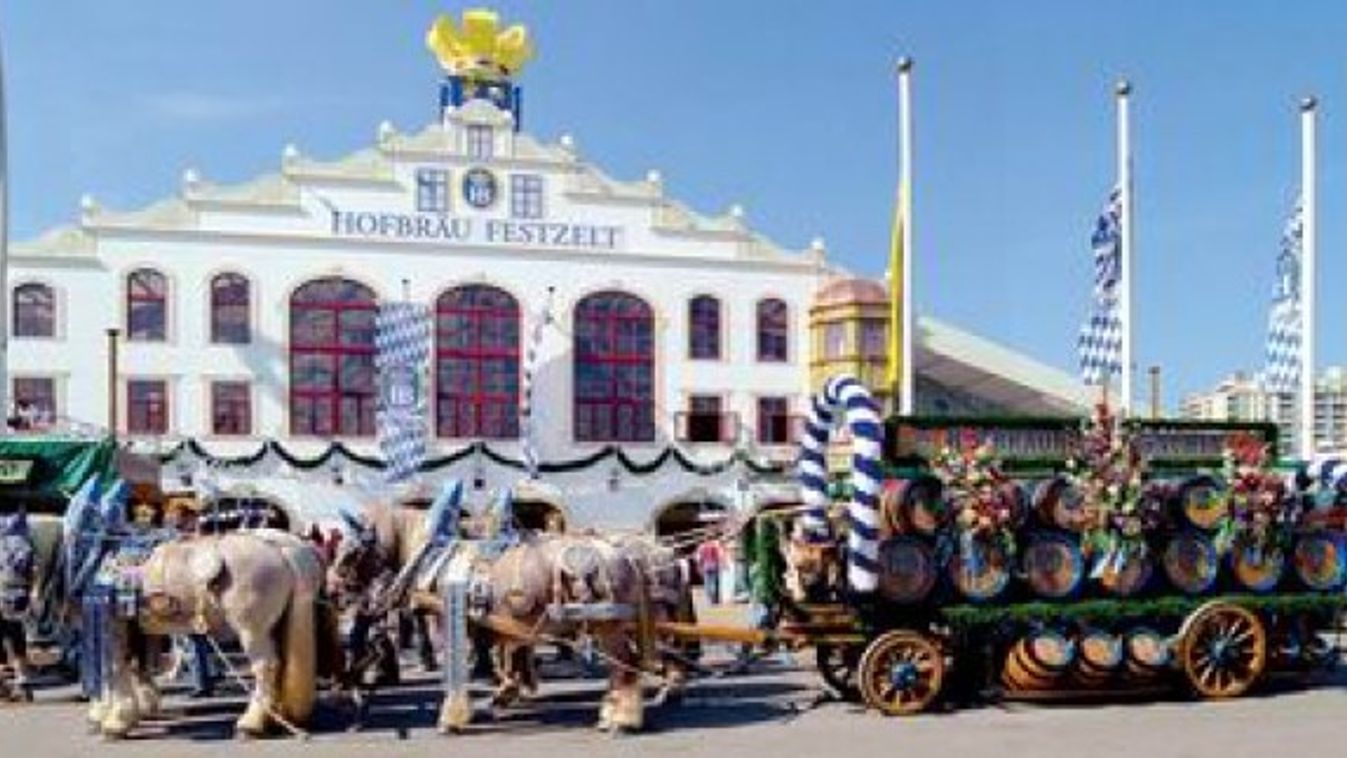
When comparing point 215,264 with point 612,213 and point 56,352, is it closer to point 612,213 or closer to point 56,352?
point 56,352

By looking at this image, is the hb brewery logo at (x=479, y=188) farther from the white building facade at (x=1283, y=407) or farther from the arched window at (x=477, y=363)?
the white building facade at (x=1283, y=407)

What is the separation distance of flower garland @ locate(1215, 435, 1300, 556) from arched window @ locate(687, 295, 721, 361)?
24058 mm

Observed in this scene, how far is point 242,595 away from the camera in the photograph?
37.2 ft

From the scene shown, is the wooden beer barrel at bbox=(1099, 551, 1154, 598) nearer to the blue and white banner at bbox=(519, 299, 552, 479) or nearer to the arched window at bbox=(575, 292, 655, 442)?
the blue and white banner at bbox=(519, 299, 552, 479)

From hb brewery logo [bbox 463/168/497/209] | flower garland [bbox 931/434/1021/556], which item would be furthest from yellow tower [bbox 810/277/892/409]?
flower garland [bbox 931/434/1021/556]

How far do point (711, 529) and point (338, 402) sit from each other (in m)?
23.2

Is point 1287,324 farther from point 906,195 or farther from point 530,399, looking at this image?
point 530,399

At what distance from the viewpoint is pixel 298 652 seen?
11.6 m

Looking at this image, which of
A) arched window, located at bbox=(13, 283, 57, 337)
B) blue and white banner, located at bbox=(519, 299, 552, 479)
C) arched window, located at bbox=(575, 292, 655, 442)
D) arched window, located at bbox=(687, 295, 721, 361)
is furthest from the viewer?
arched window, located at bbox=(687, 295, 721, 361)

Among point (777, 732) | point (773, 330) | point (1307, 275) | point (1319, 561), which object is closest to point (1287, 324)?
point (1307, 275)

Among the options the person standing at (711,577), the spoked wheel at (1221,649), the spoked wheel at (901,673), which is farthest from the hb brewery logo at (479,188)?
the spoked wheel at (1221,649)

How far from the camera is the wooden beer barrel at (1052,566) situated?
1271 cm

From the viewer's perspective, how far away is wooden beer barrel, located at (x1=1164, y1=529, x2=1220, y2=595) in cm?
1310

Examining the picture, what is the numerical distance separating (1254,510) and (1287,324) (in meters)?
8.80
